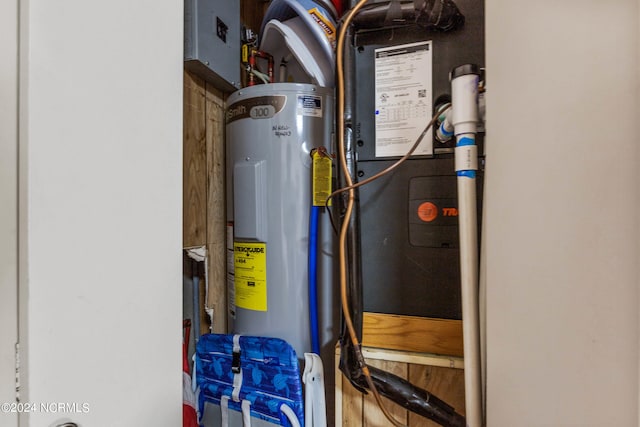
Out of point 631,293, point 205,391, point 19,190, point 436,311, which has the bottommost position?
point 205,391

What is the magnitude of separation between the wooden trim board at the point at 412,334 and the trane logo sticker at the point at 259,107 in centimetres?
71

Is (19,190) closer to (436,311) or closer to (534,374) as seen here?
(534,374)

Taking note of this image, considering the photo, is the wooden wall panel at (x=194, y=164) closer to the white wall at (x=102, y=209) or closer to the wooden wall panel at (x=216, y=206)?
the wooden wall panel at (x=216, y=206)

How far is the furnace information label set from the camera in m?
0.92

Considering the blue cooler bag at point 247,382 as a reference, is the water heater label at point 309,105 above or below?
above

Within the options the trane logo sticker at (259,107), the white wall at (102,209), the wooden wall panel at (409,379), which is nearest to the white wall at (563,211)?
the wooden wall panel at (409,379)

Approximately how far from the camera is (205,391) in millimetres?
1112

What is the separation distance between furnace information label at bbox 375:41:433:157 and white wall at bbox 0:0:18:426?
0.80 metres

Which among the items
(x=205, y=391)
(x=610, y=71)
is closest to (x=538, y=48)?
(x=610, y=71)

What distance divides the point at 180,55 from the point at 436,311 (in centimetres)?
86

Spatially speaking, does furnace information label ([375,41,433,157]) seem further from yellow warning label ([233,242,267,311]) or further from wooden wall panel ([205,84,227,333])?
wooden wall panel ([205,84,227,333])

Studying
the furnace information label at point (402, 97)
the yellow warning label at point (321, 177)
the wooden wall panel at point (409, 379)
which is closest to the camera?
the wooden wall panel at point (409, 379)

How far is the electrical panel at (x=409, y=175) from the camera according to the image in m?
0.90

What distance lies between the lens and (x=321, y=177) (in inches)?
41.6
